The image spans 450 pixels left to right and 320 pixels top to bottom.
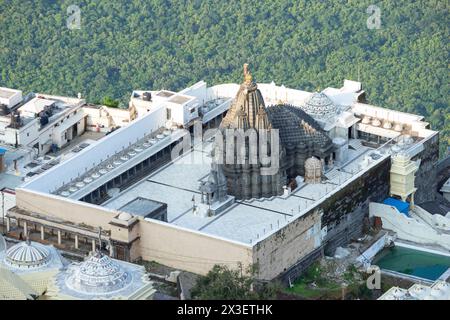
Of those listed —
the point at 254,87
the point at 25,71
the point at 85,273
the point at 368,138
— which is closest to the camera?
the point at 85,273

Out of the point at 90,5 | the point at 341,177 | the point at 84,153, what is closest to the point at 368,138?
the point at 341,177

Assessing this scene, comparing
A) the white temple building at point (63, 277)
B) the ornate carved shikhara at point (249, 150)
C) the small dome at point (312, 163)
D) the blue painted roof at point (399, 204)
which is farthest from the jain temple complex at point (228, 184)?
the blue painted roof at point (399, 204)

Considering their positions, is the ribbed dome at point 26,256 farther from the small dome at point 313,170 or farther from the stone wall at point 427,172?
the stone wall at point 427,172

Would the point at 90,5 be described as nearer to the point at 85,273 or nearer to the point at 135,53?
the point at 135,53

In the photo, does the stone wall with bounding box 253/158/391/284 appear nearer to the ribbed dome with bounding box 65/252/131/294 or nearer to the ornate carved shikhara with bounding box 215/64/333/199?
the ornate carved shikhara with bounding box 215/64/333/199

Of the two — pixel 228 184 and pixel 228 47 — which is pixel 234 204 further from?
pixel 228 47
